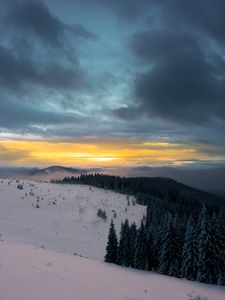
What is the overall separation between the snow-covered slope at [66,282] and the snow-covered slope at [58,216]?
27.2 meters

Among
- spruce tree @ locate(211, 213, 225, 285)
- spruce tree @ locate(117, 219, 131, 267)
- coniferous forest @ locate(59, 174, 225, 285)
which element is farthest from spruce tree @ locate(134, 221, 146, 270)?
spruce tree @ locate(211, 213, 225, 285)

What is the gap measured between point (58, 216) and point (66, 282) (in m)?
60.6

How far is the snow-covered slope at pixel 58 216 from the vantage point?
2292 inches

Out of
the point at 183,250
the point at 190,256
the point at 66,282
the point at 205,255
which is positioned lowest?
the point at 190,256

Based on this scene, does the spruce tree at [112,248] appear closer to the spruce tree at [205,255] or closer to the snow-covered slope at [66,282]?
the spruce tree at [205,255]

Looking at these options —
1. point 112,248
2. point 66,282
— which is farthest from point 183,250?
point 66,282

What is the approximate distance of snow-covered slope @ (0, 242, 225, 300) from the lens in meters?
13.5

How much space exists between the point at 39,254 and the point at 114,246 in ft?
96.3

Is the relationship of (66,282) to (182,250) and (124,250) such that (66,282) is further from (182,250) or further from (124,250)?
(124,250)

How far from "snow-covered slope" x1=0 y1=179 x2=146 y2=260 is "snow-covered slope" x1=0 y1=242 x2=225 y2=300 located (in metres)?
27.2

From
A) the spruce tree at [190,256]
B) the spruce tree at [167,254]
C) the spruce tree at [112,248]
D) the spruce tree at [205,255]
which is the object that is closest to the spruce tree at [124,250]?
the spruce tree at [112,248]

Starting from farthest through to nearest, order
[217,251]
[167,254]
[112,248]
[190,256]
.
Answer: [112,248] → [167,254] → [190,256] → [217,251]

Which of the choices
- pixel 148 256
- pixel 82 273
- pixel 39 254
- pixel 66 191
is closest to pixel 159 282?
pixel 82 273

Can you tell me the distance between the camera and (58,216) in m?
75.2
